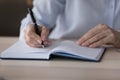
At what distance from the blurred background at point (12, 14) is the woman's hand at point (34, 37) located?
4.75ft

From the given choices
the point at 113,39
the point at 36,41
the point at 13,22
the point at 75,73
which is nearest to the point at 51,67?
the point at 75,73

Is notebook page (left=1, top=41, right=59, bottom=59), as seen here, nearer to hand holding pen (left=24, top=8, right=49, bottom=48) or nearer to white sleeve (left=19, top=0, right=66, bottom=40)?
hand holding pen (left=24, top=8, right=49, bottom=48)

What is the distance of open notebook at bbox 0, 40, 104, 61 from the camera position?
102 centimetres

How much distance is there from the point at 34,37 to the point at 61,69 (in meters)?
0.28

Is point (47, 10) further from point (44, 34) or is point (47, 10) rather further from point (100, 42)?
point (100, 42)

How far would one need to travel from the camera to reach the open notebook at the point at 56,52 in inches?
40.1

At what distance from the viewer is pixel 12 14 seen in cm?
271

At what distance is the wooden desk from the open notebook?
0.02 metres

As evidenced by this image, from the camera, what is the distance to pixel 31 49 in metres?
1.09

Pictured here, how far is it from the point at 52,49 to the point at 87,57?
0.14 m

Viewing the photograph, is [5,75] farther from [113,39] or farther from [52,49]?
[113,39]

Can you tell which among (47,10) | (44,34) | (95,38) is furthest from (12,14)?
(95,38)

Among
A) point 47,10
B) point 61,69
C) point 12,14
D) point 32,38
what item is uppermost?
point 12,14

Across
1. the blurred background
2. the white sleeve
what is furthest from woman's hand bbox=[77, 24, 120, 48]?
the blurred background
